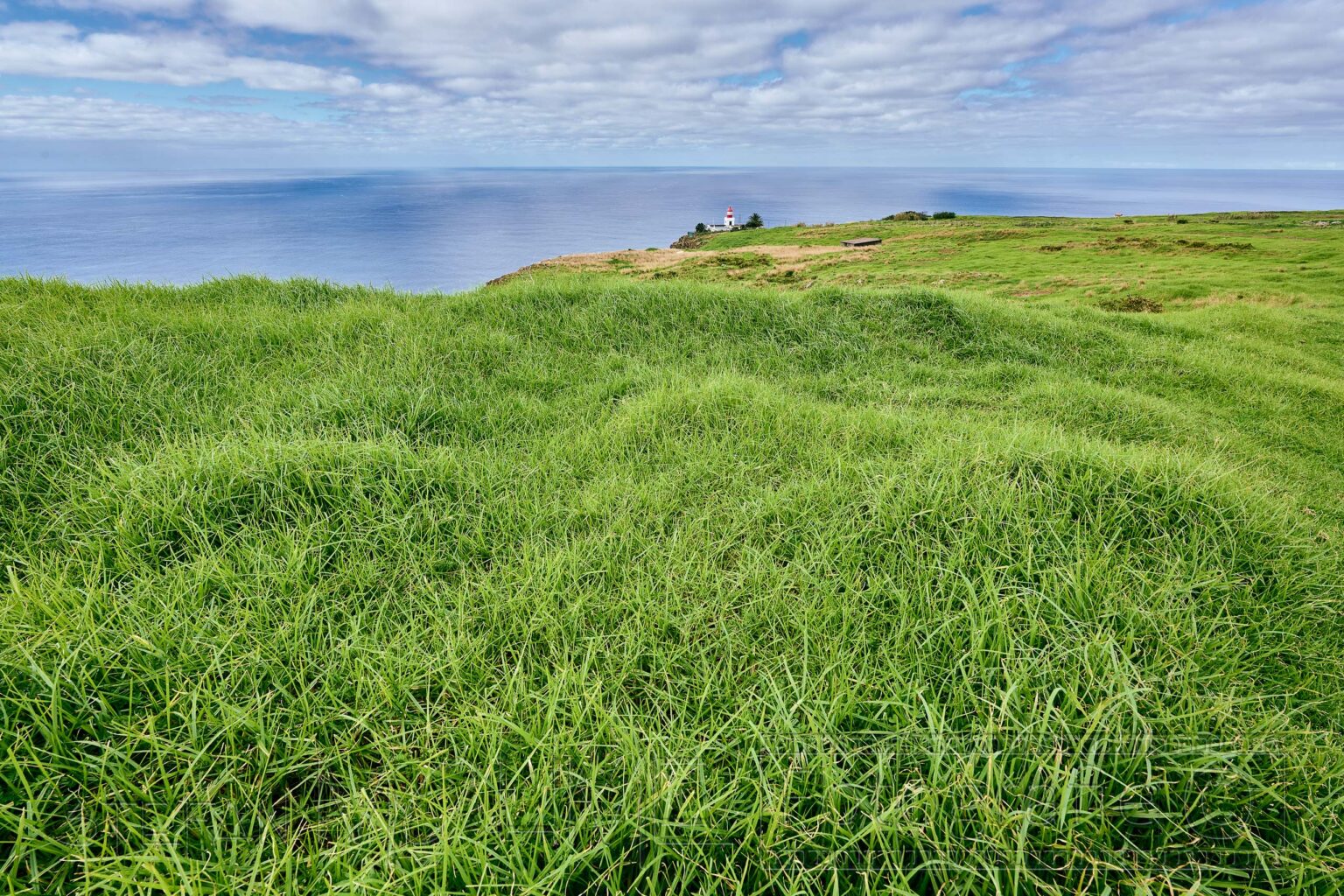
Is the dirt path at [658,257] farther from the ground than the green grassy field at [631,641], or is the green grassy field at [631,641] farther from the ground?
the dirt path at [658,257]

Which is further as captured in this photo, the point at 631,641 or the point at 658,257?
the point at 658,257

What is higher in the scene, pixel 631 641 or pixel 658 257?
pixel 658 257

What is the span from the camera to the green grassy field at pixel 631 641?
1.53 meters

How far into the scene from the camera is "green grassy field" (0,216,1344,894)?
1526 mm

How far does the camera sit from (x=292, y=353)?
5.48m

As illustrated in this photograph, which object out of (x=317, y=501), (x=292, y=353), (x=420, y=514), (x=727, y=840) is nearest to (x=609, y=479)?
(x=420, y=514)

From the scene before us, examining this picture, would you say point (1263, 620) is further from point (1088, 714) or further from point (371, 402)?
point (371, 402)

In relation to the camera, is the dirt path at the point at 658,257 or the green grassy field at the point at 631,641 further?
the dirt path at the point at 658,257

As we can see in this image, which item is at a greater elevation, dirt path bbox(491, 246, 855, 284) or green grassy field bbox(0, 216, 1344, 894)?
dirt path bbox(491, 246, 855, 284)

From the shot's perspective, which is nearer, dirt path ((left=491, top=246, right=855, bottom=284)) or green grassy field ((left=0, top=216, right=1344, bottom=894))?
green grassy field ((left=0, top=216, right=1344, bottom=894))

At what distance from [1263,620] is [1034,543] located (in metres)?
0.94

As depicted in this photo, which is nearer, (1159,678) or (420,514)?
(1159,678)

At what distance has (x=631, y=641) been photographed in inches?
89.2

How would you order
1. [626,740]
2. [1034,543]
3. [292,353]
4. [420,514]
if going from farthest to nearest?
[292,353], [420,514], [1034,543], [626,740]
